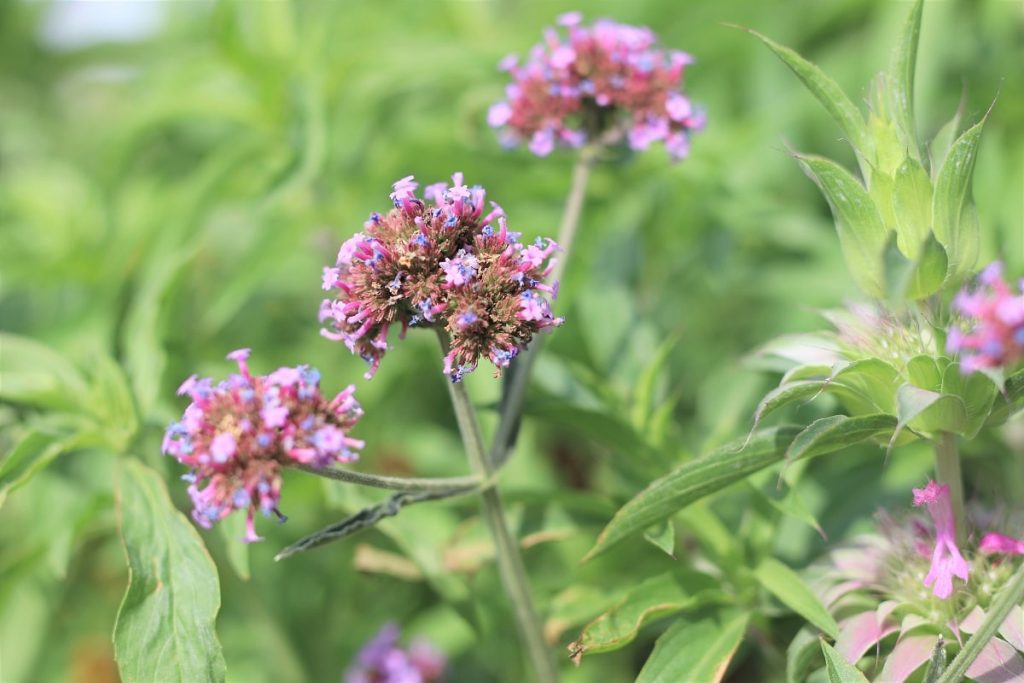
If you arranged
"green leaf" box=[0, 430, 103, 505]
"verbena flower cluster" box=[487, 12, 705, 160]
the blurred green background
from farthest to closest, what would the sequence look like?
1. the blurred green background
2. "verbena flower cluster" box=[487, 12, 705, 160]
3. "green leaf" box=[0, 430, 103, 505]

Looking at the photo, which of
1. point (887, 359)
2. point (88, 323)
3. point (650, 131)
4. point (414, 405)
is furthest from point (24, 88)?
point (887, 359)

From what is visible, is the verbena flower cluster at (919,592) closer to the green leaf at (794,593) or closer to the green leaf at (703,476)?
the green leaf at (794,593)

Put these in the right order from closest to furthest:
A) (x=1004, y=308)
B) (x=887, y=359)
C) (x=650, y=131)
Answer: (x=1004, y=308) < (x=887, y=359) < (x=650, y=131)

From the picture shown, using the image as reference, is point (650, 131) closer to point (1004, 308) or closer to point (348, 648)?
point (1004, 308)

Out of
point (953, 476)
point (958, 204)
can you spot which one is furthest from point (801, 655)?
point (958, 204)

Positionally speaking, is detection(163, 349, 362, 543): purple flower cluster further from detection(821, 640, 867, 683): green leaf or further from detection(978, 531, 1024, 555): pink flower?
detection(978, 531, 1024, 555): pink flower

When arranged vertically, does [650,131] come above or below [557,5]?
below

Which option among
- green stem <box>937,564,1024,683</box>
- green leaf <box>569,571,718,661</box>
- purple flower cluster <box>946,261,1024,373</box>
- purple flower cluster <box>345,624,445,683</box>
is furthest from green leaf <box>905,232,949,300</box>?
purple flower cluster <box>345,624,445,683</box>

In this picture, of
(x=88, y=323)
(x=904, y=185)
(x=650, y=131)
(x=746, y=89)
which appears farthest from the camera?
(x=746, y=89)
